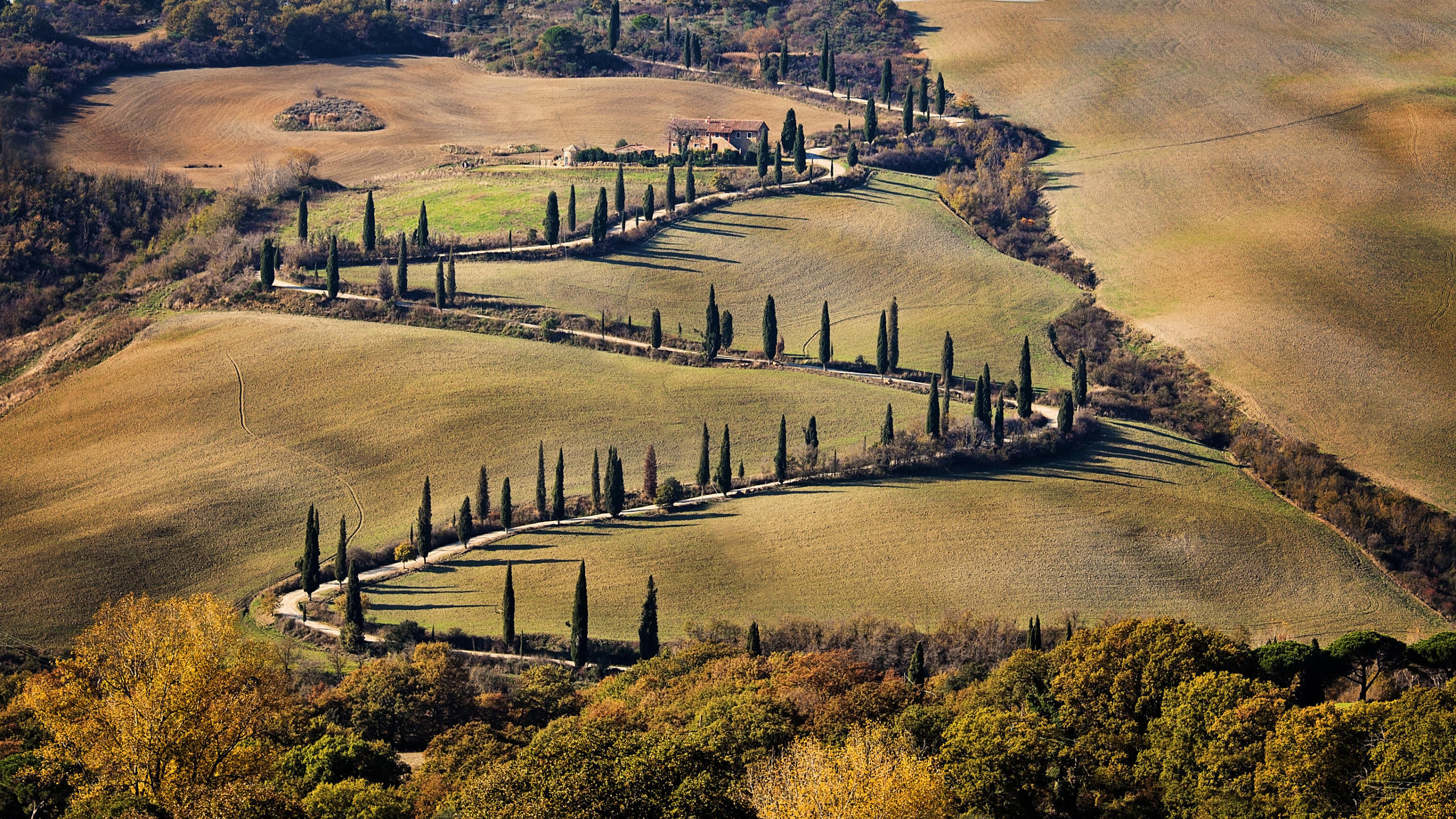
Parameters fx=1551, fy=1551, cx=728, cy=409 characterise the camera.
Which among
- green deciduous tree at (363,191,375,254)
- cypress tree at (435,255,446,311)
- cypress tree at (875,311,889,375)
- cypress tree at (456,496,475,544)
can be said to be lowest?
cypress tree at (456,496,475,544)

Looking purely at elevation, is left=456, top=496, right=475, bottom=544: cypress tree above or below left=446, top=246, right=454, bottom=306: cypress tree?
below

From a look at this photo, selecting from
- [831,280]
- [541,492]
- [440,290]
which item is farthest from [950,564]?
[440,290]

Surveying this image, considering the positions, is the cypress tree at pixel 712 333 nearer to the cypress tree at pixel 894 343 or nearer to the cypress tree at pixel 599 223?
the cypress tree at pixel 894 343

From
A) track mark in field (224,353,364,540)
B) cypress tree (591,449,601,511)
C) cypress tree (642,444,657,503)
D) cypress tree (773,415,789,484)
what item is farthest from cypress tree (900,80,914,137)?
track mark in field (224,353,364,540)

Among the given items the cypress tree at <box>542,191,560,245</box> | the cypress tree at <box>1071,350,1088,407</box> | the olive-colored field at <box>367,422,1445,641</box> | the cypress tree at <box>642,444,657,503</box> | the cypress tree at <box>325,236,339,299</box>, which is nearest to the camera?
the olive-colored field at <box>367,422,1445,641</box>

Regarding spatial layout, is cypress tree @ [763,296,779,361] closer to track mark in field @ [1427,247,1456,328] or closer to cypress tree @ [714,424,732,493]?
cypress tree @ [714,424,732,493]

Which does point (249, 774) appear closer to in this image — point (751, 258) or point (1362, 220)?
point (751, 258)

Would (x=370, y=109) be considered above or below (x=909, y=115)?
below

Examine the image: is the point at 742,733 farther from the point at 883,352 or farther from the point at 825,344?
the point at 825,344
